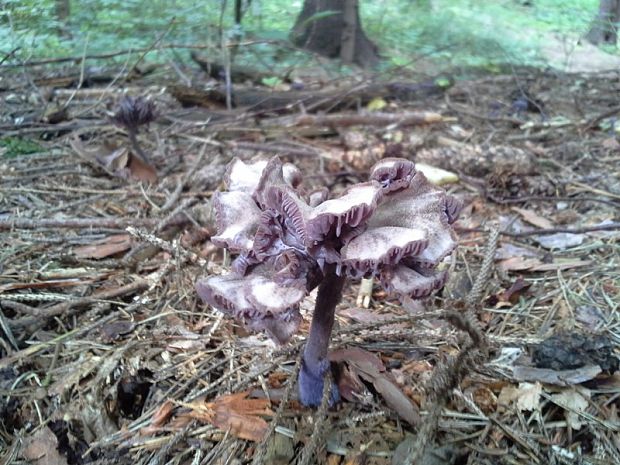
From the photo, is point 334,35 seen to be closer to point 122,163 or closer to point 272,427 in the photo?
point 122,163

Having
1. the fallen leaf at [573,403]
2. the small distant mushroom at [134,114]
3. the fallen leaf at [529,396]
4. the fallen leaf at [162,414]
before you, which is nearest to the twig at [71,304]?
the fallen leaf at [162,414]

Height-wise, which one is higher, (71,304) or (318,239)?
(318,239)

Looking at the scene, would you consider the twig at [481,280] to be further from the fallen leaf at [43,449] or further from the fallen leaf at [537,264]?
the fallen leaf at [43,449]

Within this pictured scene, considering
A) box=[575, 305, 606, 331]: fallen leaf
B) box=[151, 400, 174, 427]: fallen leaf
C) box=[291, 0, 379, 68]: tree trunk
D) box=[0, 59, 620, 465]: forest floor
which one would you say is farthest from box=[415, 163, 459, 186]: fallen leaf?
box=[291, 0, 379, 68]: tree trunk

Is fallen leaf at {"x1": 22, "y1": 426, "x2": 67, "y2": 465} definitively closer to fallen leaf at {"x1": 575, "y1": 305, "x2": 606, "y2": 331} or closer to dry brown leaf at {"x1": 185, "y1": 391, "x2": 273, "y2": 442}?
dry brown leaf at {"x1": 185, "y1": 391, "x2": 273, "y2": 442}

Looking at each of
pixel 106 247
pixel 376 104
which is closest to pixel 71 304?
pixel 106 247
